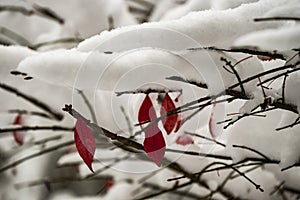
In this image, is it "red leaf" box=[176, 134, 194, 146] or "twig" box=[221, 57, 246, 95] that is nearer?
"twig" box=[221, 57, 246, 95]

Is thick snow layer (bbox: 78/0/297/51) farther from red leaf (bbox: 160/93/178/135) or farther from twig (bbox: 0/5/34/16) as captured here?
twig (bbox: 0/5/34/16)

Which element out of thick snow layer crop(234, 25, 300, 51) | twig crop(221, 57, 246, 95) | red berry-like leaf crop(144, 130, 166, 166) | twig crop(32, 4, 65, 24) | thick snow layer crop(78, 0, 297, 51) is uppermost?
twig crop(32, 4, 65, 24)

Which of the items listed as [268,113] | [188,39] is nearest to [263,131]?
[268,113]

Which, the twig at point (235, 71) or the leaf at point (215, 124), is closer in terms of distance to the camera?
the twig at point (235, 71)

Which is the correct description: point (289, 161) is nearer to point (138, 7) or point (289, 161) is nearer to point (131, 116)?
point (131, 116)

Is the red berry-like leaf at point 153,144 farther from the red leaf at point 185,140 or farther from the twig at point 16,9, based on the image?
the twig at point 16,9

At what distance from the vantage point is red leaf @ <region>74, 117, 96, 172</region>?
934 mm

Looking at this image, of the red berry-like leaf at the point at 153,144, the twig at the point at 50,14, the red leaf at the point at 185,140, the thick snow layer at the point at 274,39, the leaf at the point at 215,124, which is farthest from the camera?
the twig at the point at 50,14

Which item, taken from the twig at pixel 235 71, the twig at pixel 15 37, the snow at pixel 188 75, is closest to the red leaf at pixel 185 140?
the snow at pixel 188 75

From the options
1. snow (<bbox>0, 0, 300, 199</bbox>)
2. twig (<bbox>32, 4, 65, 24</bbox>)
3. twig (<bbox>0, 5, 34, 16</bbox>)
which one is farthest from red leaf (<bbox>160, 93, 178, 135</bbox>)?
twig (<bbox>0, 5, 34, 16</bbox>)

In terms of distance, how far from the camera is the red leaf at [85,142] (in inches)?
36.8

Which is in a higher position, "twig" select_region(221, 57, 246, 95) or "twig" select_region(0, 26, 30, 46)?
"twig" select_region(0, 26, 30, 46)

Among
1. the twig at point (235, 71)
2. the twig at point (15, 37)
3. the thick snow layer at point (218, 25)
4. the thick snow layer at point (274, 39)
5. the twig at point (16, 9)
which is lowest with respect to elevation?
the twig at point (235, 71)

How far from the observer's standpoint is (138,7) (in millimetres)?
2273
